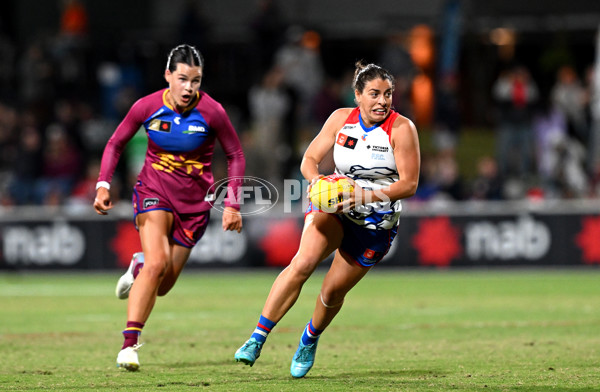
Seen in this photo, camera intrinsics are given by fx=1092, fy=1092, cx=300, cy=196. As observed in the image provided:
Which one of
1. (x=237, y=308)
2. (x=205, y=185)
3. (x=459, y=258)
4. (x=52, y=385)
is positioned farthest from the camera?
(x=459, y=258)

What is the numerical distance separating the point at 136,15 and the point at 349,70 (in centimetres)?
625

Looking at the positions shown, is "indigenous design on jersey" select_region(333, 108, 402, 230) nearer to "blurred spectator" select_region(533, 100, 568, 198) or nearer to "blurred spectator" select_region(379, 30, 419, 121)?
"blurred spectator" select_region(533, 100, 568, 198)

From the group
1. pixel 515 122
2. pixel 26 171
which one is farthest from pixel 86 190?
pixel 515 122

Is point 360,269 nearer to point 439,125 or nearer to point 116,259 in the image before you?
point 116,259

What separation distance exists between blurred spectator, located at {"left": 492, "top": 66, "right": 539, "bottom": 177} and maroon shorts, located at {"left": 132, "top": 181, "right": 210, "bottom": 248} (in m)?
12.4

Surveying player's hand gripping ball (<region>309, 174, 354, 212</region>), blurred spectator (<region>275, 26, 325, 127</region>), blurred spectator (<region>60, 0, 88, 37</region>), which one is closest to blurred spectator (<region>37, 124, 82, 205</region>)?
blurred spectator (<region>60, 0, 88, 37</region>)

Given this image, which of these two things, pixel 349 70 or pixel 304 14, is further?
pixel 304 14

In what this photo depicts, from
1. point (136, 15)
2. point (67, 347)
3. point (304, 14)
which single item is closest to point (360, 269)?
point (67, 347)

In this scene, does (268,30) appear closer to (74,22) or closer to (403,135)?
(74,22)

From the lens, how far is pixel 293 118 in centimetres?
2105

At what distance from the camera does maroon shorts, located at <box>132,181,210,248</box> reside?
28.8 ft

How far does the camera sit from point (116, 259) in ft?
65.0

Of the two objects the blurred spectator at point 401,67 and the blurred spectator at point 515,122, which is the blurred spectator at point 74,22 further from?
the blurred spectator at point 515,122

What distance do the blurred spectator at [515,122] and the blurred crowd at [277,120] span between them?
2cm
